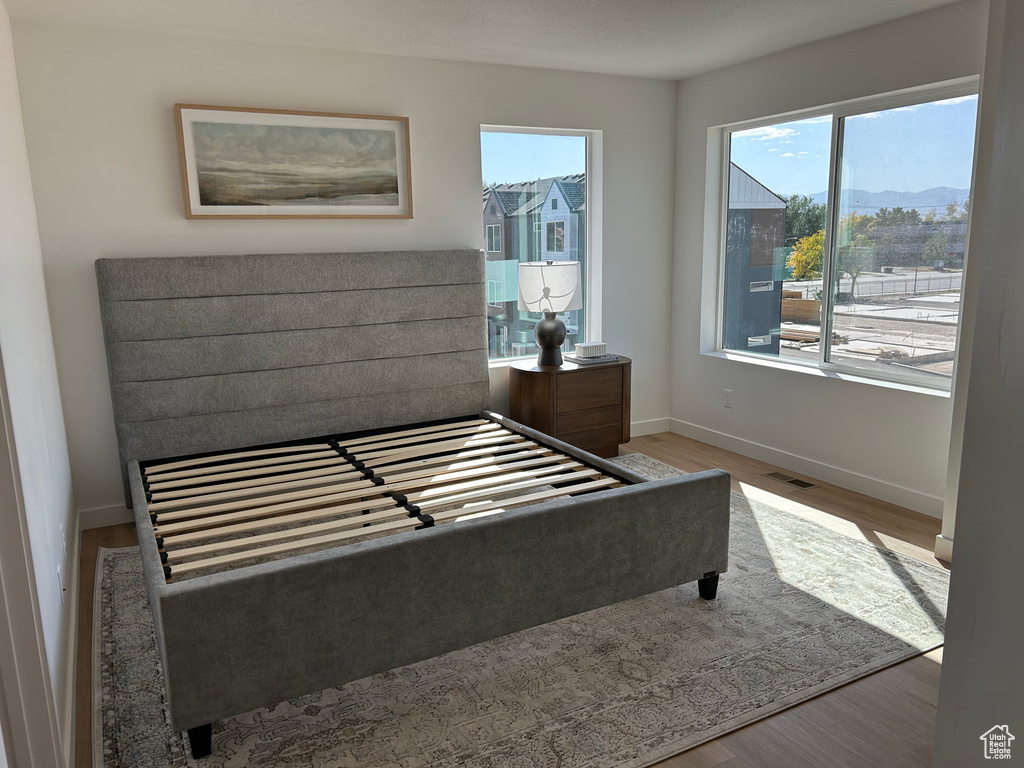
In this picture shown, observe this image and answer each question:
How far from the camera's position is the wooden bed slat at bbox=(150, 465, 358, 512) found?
2.92m

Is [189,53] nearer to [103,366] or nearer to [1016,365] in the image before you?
[103,366]

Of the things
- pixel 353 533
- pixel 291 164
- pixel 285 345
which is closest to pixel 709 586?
pixel 353 533

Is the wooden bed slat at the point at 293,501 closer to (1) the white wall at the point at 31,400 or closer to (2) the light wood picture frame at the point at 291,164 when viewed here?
(1) the white wall at the point at 31,400

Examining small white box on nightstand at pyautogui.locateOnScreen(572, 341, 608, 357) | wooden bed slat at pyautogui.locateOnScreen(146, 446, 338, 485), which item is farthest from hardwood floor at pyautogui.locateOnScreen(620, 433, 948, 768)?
small white box on nightstand at pyautogui.locateOnScreen(572, 341, 608, 357)

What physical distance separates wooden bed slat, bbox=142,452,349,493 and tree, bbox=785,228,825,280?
9.07 ft

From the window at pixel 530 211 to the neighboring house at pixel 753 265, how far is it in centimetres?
88

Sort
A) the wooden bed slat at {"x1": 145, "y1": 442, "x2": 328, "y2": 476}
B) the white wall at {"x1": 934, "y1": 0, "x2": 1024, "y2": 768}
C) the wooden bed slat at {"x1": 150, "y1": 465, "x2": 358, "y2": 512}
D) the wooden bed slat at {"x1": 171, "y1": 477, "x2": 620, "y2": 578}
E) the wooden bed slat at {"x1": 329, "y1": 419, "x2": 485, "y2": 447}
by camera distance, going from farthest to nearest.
A: the wooden bed slat at {"x1": 329, "y1": 419, "x2": 485, "y2": 447} → the wooden bed slat at {"x1": 145, "y1": 442, "x2": 328, "y2": 476} → the wooden bed slat at {"x1": 150, "y1": 465, "x2": 358, "y2": 512} → the wooden bed slat at {"x1": 171, "y1": 477, "x2": 620, "y2": 578} → the white wall at {"x1": 934, "y1": 0, "x2": 1024, "y2": 768}

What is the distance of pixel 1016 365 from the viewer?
3.19ft

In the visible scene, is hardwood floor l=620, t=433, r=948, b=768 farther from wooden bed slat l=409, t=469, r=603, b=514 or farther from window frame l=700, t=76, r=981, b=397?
window frame l=700, t=76, r=981, b=397

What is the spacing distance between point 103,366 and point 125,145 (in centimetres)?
106

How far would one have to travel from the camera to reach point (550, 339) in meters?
4.35

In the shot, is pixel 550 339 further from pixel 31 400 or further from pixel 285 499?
pixel 31 400

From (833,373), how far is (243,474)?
3.13 metres

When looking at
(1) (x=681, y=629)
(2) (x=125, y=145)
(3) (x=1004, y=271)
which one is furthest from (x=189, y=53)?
(3) (x=1004, y=271)
